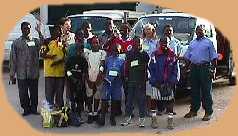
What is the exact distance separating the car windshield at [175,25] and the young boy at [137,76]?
1006mm

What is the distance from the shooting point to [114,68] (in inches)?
408

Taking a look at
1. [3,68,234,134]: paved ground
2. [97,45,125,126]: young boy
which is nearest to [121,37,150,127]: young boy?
[97,45,125,126]: young boy

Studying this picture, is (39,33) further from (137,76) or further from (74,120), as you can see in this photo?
(137,76)

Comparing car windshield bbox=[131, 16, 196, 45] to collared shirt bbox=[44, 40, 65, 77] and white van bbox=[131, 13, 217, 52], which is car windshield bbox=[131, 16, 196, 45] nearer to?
white van bbox=[131, 13, 217, 52]

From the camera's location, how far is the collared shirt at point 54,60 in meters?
10.6

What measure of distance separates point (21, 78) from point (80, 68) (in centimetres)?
113

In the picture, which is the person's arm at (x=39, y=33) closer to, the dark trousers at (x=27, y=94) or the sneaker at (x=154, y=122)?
the dark trousers at (x=27, y=94)

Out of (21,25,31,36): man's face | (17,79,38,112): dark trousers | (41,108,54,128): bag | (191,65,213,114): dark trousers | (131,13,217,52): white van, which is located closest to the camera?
(21,25,31,36): man's face

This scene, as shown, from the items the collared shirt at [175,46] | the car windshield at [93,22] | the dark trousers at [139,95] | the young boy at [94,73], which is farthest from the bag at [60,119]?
the collared shirt at [175,46]

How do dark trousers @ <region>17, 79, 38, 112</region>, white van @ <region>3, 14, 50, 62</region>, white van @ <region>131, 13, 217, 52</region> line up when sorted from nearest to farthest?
1. white van @ <region>3, 14, 50, 62</region>
2. dark trousers @ <region>17, 79, 38, 112</region>
3. white van @ <region>131, 13, 217, 52</region>

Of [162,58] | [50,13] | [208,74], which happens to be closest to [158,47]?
[162,58]

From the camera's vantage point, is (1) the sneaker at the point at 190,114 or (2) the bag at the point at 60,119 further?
(1) the sneaker at the point at 190,114

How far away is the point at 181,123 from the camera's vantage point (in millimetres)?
10531

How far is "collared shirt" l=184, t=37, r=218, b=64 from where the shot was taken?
10.5m
